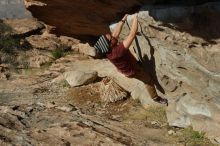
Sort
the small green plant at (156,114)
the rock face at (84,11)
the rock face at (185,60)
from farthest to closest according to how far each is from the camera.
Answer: the small green plant at (156,114)
the rock face at (84,11)
the rock face at (185,60)

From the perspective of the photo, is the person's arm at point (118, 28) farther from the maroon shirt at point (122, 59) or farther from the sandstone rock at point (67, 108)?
the sandstone rock at point (67, 108)

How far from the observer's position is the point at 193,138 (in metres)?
8.55

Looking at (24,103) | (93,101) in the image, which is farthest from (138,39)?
(24,103)

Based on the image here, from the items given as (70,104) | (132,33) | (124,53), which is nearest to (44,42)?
(70,104)

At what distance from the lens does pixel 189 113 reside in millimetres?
8695

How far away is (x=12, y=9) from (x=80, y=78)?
9920mm

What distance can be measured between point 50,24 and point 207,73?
3.84 m

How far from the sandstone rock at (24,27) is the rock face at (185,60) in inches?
303

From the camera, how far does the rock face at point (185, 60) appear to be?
7.35 meters

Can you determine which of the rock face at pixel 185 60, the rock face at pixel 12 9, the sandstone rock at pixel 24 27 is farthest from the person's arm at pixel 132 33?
the rock face at pixel 12 9

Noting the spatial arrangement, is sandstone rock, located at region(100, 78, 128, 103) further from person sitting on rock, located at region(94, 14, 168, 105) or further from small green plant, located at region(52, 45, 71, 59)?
small green plant, located at region(52, 45, 71, 59)

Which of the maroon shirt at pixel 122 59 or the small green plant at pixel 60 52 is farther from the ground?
the maroon shirt at pixel 122 59

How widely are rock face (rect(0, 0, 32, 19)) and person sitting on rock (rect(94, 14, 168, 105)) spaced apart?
37.2 ft

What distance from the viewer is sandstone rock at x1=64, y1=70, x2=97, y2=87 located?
11312 mm
